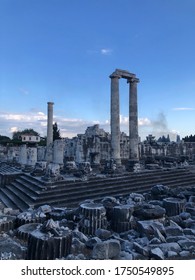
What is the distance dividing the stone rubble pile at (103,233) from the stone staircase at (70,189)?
4.80 feet

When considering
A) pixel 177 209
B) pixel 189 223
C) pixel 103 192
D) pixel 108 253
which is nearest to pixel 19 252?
pixel 108 253

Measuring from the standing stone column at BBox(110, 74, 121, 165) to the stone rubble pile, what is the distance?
916 cm

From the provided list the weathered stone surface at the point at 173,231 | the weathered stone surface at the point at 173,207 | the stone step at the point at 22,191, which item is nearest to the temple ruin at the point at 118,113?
the stone step at the point at 22,191

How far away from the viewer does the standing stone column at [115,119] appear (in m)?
18.0

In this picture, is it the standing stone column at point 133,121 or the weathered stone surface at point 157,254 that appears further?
the standing stone column at point 133,121

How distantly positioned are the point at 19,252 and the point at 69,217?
284cm

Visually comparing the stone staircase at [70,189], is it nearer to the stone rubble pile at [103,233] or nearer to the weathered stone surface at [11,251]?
the stone rubble pile at [103,233]

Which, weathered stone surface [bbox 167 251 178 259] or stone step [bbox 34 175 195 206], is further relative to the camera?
stone step [bbox 34 175 195 206]

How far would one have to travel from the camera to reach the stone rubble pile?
→ 184 inches

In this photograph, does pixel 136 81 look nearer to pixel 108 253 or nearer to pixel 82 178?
pixel 82 178

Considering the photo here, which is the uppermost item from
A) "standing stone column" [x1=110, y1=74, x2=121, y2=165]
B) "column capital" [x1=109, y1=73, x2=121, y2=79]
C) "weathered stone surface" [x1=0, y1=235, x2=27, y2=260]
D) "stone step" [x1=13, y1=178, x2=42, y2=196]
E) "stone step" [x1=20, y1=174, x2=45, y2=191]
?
"column capital" [x1=109, y1=73, x2=121, y2=79]

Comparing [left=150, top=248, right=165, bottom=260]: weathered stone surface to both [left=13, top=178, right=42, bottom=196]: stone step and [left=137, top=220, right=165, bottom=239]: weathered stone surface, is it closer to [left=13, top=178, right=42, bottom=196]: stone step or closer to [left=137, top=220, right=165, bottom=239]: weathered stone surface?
[left=137, top=220, right=165, bottom=239]: weathered stone surface

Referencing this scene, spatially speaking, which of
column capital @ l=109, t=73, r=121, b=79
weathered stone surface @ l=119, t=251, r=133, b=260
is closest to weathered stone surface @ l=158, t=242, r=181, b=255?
weathered stone surface @ l=119, t=251, r=133, b=260

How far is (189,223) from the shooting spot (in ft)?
22.8
